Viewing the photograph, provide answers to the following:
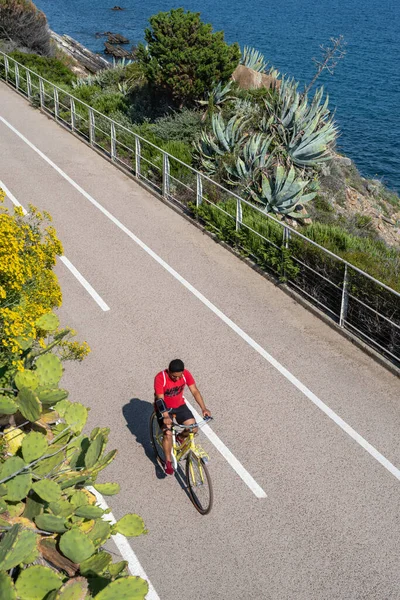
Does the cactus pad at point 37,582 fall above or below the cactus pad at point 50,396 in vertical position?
below

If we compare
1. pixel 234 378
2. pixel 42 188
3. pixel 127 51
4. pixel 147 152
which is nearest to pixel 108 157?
pixel 147 152

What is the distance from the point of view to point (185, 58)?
21125 millimetres

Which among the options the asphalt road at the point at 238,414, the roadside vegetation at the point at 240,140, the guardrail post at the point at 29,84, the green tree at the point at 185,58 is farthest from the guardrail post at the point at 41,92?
the asphalt road at the point at 238,414

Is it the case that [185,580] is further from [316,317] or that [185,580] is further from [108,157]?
[108,157]

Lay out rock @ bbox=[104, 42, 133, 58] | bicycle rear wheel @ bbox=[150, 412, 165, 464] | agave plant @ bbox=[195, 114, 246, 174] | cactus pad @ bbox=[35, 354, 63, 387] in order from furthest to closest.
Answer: rock @ bbox=[104, 42, 133, 58] → agave plant @ bbox=[195, 114, 246, 174] → bicycle rear wheel @ bbox=[150, 412, 165, 464] → cactus pad @ bbox=[35, 354, 63, 387]

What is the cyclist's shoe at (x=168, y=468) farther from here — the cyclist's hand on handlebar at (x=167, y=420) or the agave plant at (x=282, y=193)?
the agave plant at (x=282, y=193)

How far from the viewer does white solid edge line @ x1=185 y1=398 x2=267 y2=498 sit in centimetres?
816

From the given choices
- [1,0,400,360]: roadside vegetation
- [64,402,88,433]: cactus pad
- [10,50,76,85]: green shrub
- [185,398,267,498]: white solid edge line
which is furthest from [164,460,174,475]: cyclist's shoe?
[10,50,76,85]: green shrub

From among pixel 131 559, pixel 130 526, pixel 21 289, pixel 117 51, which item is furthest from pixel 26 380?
pixel 117 51

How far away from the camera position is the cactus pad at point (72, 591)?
4816 millimetres

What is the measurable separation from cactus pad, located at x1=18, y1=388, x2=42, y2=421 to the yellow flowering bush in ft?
2.52

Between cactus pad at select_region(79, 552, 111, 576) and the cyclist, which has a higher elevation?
cactus pad at select_region(79, 552, 111, 576)

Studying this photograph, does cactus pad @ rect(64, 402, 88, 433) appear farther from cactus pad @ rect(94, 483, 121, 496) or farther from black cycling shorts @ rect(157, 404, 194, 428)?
black cycling shorts @ rect(157, 404, 194, 428)

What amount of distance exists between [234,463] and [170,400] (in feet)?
4.26
